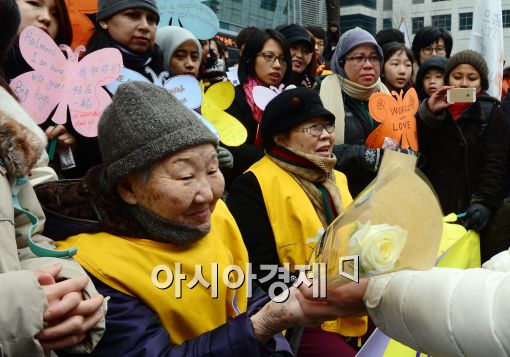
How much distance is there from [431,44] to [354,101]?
264 cm

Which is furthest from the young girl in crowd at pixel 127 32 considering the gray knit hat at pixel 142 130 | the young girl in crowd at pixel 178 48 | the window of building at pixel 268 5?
the window of building at pixel 268 5

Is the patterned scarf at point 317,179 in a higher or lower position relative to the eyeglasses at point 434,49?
lower

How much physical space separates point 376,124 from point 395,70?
1.45m

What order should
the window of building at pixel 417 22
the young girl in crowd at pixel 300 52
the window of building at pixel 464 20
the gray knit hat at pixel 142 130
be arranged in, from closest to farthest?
the gray knit hat at pixel 142 130 < the young girl in crowd at pixel 300 52 < the window of building at pixel 464 20 < the window of building at pixel 417 22

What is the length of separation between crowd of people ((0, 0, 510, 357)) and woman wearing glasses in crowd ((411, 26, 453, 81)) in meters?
3.75

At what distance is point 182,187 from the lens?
2033mm

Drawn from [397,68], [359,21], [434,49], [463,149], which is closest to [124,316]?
[463,149]

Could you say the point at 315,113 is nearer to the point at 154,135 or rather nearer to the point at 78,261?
the point at 154,135

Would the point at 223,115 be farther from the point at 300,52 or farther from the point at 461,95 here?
the point at 300,52

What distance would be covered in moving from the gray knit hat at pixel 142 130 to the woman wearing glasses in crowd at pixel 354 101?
205 centimetres

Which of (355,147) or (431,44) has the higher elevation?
(431,44)

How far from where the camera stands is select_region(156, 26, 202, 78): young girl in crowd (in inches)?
159

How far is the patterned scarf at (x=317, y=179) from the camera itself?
129 inches

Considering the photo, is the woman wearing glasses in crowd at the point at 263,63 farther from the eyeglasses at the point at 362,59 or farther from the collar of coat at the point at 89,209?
the collar of coat at the point at 89,209
